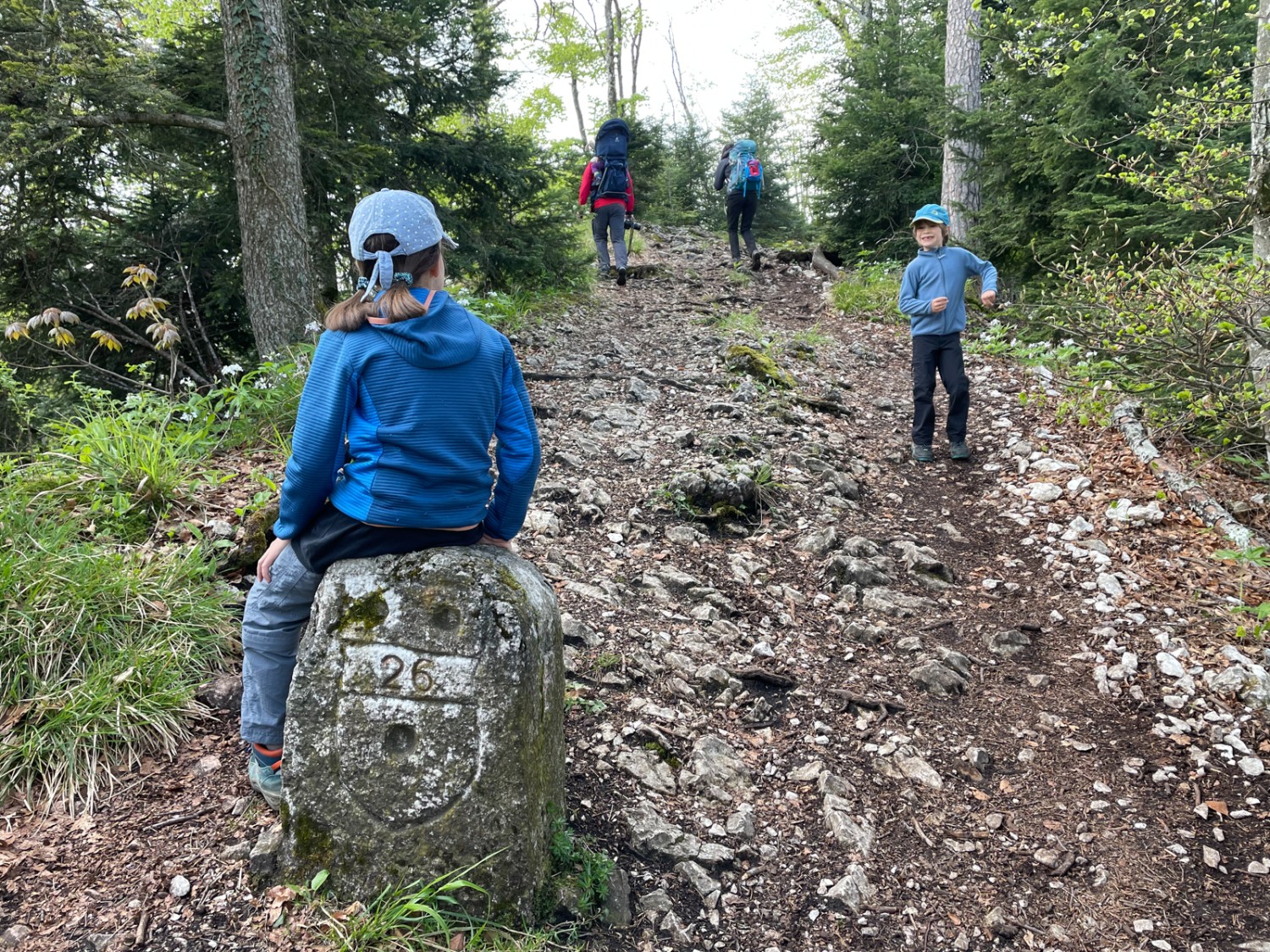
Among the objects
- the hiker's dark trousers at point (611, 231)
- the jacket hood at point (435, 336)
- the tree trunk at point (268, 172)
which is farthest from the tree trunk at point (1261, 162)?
the hiker's dark trousers at point (611, 231)

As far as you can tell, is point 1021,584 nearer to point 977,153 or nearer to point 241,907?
point 241,907

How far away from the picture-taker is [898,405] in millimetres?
8227

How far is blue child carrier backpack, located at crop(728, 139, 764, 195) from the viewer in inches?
548

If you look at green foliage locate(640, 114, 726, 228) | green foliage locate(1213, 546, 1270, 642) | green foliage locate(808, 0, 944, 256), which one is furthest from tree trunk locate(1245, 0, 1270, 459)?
green foliage locate(640, 114, 726, 228)

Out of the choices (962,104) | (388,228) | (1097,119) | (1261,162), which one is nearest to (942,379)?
(1261,162)

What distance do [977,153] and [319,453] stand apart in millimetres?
11984

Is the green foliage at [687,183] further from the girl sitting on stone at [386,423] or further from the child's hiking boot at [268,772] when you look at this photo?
the child's hiking boot at [268,772]

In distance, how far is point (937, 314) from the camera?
656 cm

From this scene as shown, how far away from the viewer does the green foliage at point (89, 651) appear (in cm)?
289

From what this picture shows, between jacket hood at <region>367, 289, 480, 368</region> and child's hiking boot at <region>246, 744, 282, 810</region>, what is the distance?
5.10 ft

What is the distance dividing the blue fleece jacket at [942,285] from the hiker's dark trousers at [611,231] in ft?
23.3

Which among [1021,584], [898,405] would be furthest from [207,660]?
[898,405]

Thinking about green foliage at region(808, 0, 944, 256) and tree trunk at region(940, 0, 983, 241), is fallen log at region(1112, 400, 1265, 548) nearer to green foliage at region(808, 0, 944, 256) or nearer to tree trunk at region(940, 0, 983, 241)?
tree trunk at region(940, 0, 983, 241)

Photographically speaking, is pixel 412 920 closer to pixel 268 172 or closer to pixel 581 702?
pixel 581 702
